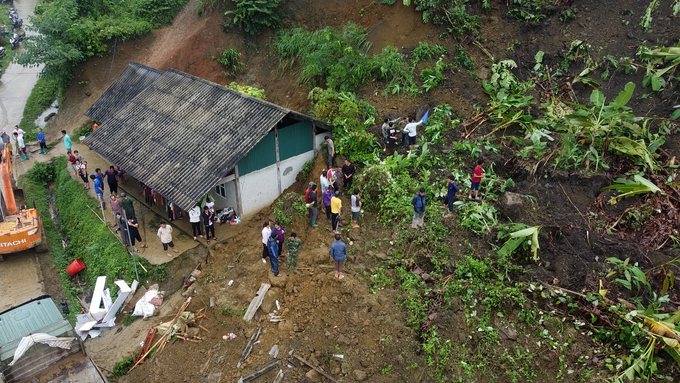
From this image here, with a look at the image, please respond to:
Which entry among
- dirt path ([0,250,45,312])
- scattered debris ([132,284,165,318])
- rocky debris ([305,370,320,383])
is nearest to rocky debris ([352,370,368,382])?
rocky debris ([305,370,320,383])

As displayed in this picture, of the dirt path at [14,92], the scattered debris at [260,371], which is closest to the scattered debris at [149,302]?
the scattered debris at [260,371]

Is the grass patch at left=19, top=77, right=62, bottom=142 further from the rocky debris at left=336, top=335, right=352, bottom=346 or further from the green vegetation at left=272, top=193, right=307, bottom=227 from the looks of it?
the rocky debris at left=336, top=335, right=352, bottom=346

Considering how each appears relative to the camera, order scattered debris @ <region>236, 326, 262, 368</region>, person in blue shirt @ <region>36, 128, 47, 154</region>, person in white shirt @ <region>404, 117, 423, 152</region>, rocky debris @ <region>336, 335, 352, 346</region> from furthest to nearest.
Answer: person in blue shirt @ <region>36, 128, 47, 154</region> → person in white shirt @ <region>404, 117, 423, 152</region> → scattered debris @ <region>236, 326, 262, 368</region> → rocky debris @ <region>336, 335, 352, 346</region>

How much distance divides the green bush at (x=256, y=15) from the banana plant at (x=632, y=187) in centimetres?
1905

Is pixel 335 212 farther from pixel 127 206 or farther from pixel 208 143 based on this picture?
pixel 127 206

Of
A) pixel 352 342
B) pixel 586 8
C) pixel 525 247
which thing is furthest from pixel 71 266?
pixel 586 8

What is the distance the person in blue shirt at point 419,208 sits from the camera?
12461 millimetres

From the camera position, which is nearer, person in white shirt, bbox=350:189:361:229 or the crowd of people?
the crowd of people

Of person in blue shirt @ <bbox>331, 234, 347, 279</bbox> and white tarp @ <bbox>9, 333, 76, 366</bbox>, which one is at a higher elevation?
person in blue shirt @ <bbox>331, 234, 347, 279</bbox>

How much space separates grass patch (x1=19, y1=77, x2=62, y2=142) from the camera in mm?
26123

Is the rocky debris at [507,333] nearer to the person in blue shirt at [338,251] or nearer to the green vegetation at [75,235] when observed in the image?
the person in blue shirt at [338,251]

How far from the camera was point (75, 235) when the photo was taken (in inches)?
671

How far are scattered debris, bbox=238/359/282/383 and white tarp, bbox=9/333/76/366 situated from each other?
4.15m

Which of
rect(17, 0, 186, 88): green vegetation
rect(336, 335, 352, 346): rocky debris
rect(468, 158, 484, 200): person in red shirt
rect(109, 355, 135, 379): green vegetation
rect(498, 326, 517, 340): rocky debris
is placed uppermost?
rect(17, 0, 186, 88): green vegetation
